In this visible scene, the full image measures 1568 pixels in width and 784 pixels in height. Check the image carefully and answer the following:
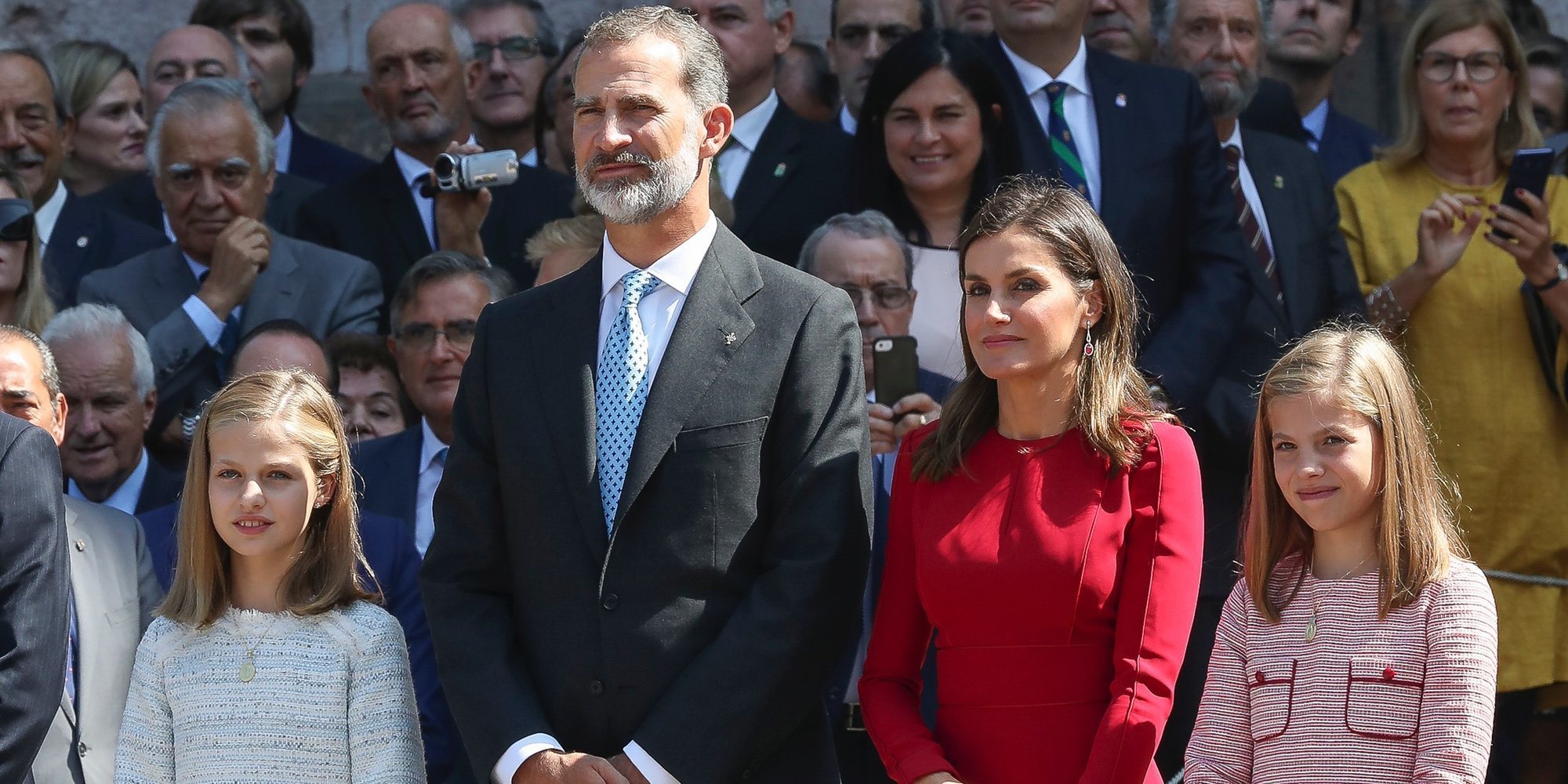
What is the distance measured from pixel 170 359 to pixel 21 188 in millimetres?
663

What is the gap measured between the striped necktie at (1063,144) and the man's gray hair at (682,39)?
1.78m

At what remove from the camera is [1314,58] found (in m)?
7.12

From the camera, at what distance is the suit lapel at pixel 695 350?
3.53m

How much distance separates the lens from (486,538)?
365 cm

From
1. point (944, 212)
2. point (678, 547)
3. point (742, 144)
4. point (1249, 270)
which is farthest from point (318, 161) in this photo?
point (678, 547)

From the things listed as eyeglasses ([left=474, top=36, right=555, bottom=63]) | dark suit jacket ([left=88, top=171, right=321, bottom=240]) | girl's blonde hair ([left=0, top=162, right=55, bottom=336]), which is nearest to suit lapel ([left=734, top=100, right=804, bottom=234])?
eyeglasses ([left=474, top=36, right=555, bottom=63])

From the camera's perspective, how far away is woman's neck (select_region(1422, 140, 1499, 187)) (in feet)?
19.1

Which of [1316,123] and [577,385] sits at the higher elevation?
[1316,123]

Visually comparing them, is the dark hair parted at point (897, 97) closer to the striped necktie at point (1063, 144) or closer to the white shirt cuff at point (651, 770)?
the striped necktie at point (1063, 144)

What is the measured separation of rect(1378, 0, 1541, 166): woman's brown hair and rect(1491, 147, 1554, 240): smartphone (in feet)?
1.21

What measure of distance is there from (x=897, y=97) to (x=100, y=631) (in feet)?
8.25

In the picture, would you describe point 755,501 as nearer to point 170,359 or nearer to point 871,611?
point 871,611

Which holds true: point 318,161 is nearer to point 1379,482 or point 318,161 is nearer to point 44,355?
point 44,355

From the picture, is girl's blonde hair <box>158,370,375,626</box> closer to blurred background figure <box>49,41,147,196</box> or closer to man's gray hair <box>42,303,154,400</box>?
man's gray hair <box>42,303,154,400</box>
